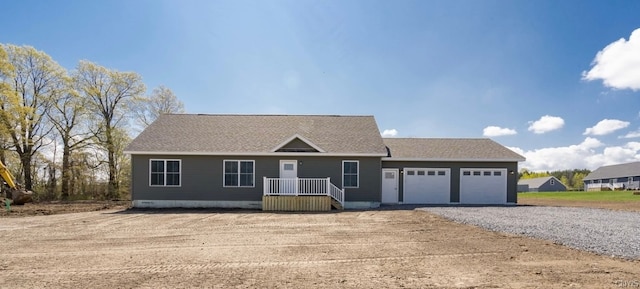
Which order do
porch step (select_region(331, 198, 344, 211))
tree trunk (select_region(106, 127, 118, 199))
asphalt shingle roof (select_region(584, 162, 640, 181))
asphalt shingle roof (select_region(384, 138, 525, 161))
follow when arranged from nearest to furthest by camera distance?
1. porch step (select_region(331, 198, 344, 211))
2. asphalt shingle roof (select_region(384, 138, 525, 161))
3. tree trunk (select_region(106, 127, 118, 199))
4. asphalt shingle roof (select_region(584, 162, 640, 181))

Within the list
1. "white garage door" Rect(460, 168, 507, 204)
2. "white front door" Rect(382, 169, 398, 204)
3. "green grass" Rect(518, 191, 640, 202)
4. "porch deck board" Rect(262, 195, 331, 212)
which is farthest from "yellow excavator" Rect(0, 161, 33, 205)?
"green grass" Rect(518, 191, 640, 202)

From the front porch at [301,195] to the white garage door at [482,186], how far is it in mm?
6826

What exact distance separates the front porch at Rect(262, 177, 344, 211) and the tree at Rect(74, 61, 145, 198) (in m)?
16.2

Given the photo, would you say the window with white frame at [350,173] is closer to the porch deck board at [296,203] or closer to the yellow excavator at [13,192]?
the porch deck board at [296,203]

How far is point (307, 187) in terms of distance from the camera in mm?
16469

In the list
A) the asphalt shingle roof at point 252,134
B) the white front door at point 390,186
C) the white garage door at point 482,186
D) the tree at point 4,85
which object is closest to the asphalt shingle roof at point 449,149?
the white garage door at point 482,186

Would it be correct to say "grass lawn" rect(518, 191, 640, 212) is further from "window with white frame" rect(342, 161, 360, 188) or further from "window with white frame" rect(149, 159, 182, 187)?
"window with white frame" rect(149, 159, 182, 187)

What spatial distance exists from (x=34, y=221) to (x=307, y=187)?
32.7ft

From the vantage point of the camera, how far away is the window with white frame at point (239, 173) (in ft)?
56.2

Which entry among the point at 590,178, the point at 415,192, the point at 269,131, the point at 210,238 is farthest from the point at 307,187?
the point at 590,178

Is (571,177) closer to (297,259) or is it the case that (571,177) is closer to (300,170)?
(300,170)

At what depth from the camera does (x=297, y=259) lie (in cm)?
645

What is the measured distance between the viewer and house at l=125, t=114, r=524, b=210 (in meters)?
16.9

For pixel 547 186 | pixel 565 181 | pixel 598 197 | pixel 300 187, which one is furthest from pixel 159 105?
pixel 565 181
